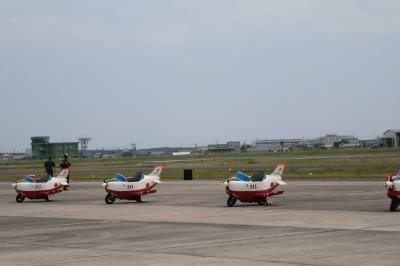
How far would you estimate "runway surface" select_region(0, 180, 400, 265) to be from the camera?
1482 centimetres

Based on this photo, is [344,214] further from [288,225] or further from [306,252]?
[306,252]

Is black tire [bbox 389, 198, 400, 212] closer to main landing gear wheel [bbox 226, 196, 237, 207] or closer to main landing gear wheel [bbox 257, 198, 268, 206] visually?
main landing gear wheel [bbox 257, 198, 268, 206]

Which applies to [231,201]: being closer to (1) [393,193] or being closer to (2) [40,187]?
(1) [393,193]

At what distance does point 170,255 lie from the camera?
15.3m

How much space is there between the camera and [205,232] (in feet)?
64.3

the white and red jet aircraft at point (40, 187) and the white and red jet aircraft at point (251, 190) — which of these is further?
the white and red jet aircraft at point (40, 187)

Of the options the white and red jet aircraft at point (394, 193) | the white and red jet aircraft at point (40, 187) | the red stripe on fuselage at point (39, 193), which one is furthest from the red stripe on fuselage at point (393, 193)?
the red stripe on fuselage at point (39, 193)

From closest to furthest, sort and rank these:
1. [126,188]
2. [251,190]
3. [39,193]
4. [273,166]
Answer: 1. [251,190]
2. [126,188]
3. [39,193]
4. [273,166]

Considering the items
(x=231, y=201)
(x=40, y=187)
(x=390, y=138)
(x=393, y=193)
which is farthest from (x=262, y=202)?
(x=390, y=138)

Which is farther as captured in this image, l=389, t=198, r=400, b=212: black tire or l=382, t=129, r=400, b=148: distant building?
l=382, t=129, r=400, b=148: distant building

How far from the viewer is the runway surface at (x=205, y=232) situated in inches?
583

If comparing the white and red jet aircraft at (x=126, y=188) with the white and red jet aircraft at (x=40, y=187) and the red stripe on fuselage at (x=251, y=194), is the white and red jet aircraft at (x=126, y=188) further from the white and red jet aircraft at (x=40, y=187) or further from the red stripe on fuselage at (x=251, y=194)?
the red stripe on fuselage at (x=251, y=194)

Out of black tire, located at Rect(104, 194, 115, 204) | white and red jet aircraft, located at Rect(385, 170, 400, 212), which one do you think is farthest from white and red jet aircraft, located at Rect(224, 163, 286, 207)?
black tire, located at Rect(104, 194, 115, 204)

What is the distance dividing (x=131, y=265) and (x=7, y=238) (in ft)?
22.7
